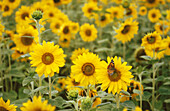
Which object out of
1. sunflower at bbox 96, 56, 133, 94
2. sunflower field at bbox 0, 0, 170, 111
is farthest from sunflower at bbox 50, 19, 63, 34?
sunflower at bbox 96, 56, 133, 94

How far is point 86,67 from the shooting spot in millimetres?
2043

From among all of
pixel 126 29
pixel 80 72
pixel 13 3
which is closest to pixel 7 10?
pixel 13 3

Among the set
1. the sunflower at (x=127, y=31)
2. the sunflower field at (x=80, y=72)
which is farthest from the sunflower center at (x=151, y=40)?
the sunflower at (x=127, y=31)

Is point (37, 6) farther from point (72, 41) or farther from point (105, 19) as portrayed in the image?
point (105, 19)

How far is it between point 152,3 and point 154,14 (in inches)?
10.5

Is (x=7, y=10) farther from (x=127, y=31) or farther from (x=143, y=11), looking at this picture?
(x=143, y=11)

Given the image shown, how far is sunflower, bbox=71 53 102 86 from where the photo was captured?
79.6 inches

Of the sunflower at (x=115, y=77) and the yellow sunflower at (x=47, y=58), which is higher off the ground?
the yellow sunflower at (x=47, y=58)

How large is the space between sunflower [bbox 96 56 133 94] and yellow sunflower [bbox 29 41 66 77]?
370 millimetres

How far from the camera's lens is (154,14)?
16.1 ft

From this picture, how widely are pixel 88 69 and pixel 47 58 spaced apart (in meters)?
0.37

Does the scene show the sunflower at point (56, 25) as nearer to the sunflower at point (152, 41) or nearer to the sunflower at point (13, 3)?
the sunflower at point (13, 3)

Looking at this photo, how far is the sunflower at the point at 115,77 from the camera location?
1.83m

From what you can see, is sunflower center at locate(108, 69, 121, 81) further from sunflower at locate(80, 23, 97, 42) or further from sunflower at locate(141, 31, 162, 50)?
sunflower at locate(80, 23, 97, 42)
